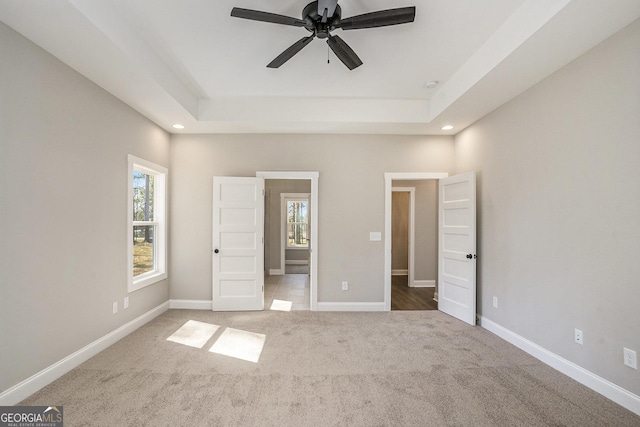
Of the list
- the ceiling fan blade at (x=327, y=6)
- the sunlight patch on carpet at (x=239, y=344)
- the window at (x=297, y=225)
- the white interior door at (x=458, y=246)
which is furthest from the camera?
the window at (x=297, y=225)

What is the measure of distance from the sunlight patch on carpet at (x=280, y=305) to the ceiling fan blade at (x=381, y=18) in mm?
3715

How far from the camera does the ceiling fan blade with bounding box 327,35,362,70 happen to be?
7.21ft

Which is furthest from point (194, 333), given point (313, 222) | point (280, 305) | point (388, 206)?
point (388, 206)

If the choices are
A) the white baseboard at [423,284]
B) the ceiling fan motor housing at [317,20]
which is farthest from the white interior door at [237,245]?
the white baseboard at [423,284]

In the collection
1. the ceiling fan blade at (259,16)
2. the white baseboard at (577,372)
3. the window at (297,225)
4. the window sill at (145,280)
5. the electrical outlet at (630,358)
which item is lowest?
the white baseboard at (577,372)

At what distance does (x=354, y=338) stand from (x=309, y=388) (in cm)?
111

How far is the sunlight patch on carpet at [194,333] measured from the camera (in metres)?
3.14

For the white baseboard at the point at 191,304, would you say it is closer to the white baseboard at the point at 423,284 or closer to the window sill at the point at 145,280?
the window sill at the point at 145,280

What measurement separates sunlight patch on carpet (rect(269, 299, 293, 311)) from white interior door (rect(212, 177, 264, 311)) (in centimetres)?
23

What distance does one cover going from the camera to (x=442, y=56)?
283 cm

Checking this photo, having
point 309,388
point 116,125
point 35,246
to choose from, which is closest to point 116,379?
point 35,246

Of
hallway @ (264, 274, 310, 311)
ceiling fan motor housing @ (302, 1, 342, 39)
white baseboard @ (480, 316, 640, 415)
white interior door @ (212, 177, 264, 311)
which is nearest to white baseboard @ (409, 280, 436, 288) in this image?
hallway @ (264, 274, 310, 311)

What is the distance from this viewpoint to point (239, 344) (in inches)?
122

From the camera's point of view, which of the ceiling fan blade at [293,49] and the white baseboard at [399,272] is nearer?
the ceiling fan blade at [293,49]
